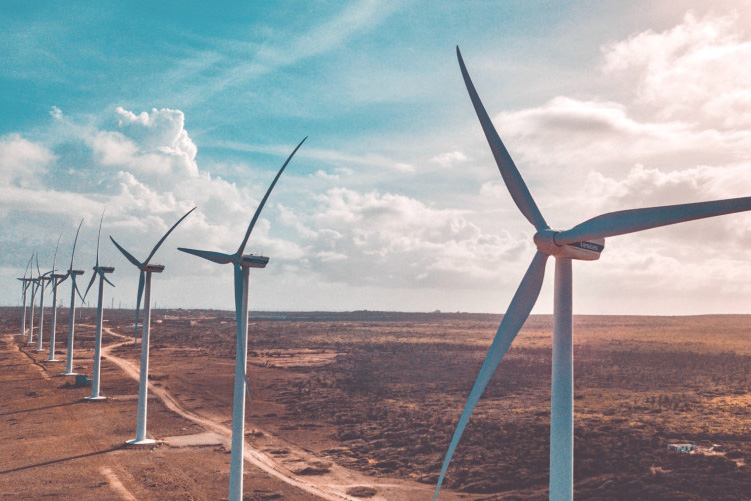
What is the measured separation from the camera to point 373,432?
4544cm

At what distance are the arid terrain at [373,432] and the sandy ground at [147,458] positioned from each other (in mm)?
150

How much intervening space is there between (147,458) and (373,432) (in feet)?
57.1

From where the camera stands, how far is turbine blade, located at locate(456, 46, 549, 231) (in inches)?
642

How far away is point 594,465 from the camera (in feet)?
111

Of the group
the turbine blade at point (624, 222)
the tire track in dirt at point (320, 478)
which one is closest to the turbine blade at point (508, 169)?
the turbine blade at point (624, 222)

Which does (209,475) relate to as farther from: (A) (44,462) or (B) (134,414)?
(B) (134,414)

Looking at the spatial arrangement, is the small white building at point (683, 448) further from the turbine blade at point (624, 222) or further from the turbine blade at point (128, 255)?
the turbine blade at point (128, 255)

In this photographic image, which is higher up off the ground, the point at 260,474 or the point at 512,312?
the point at 512,312

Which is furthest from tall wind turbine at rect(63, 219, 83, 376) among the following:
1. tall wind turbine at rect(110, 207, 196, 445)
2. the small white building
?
the small white building

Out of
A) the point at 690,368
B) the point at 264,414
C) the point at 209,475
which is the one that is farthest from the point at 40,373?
the point at 690,368

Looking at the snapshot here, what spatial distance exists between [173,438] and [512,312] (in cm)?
3438

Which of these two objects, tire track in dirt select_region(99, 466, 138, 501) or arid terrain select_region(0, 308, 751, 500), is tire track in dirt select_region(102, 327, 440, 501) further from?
tire track in dirt select_region(99, 466, 138, 501)

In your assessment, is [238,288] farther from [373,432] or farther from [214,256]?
[373,432]

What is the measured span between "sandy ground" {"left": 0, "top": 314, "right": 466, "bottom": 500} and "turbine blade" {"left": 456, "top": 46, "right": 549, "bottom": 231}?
20.5 metres
